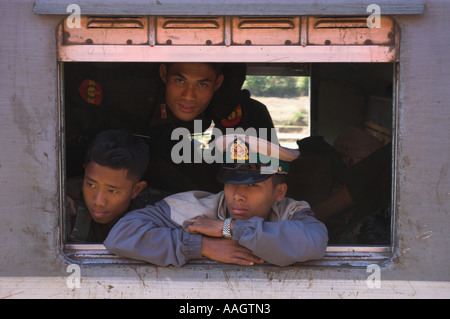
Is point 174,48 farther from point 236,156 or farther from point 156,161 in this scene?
point 156,161

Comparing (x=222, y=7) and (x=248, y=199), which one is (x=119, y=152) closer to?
(x=248, y=199)

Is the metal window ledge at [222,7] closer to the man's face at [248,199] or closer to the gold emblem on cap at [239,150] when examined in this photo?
the gold emblem on cap at [239,150]

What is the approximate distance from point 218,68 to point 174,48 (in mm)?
1217

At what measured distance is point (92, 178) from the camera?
283cm

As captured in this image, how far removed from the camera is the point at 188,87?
10.8ft

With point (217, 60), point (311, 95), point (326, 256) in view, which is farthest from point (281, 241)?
point (311, 95)

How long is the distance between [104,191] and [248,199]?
0.68 meters

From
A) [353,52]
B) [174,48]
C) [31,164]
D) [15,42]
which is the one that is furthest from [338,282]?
[15,42]

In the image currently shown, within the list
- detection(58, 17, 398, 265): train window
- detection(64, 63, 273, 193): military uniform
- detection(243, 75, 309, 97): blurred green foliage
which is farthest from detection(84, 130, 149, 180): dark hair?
detection(243, 75, 309, 97): blurred green foliage

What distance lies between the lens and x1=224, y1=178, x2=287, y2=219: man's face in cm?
265

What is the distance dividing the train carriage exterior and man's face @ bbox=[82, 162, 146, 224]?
0.46 metres

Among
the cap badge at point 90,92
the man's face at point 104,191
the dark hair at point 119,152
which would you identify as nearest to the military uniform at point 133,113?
the cap badge at point 90,92

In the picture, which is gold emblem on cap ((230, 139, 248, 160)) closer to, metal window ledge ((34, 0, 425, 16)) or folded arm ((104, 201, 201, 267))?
folded arm ((104, 201, 201, 267))

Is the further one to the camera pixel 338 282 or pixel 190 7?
pixel 338 282
